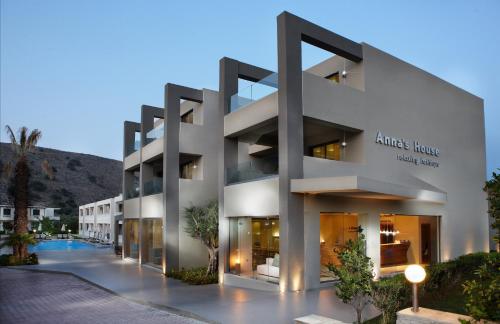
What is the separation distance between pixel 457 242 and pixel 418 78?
8620 millimetres

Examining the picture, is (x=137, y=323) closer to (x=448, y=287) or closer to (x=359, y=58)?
(x=448, y=287)

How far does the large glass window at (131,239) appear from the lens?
25391 millimetres

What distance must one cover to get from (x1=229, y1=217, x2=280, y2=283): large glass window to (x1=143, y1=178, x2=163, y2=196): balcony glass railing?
6654 mm

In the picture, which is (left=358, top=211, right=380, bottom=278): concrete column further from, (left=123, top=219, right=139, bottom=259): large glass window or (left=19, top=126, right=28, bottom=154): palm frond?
(left=19, top=126, right=28, bottom=154): palm frond

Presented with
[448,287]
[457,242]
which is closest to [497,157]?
[457,242]

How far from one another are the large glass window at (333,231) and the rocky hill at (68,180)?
7753cm

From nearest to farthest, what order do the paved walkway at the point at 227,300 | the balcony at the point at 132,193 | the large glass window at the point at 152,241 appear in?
the paved walkway at the point at 227,300, the large glass window at the point at 152,241, the balcony at the point at 132,193

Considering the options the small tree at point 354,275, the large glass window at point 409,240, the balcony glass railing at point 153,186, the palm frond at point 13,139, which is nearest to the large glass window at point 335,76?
the large glass window at point 409,240

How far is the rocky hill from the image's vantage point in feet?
294

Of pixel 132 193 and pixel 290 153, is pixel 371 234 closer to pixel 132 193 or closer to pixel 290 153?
pixel 290 153

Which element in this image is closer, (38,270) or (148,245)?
(38,270)

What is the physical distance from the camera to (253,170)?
51.6 ft

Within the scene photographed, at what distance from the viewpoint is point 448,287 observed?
11.6 m

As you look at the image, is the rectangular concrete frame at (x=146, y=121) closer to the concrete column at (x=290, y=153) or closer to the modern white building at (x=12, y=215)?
the concrete column at (x=290, y=153)
